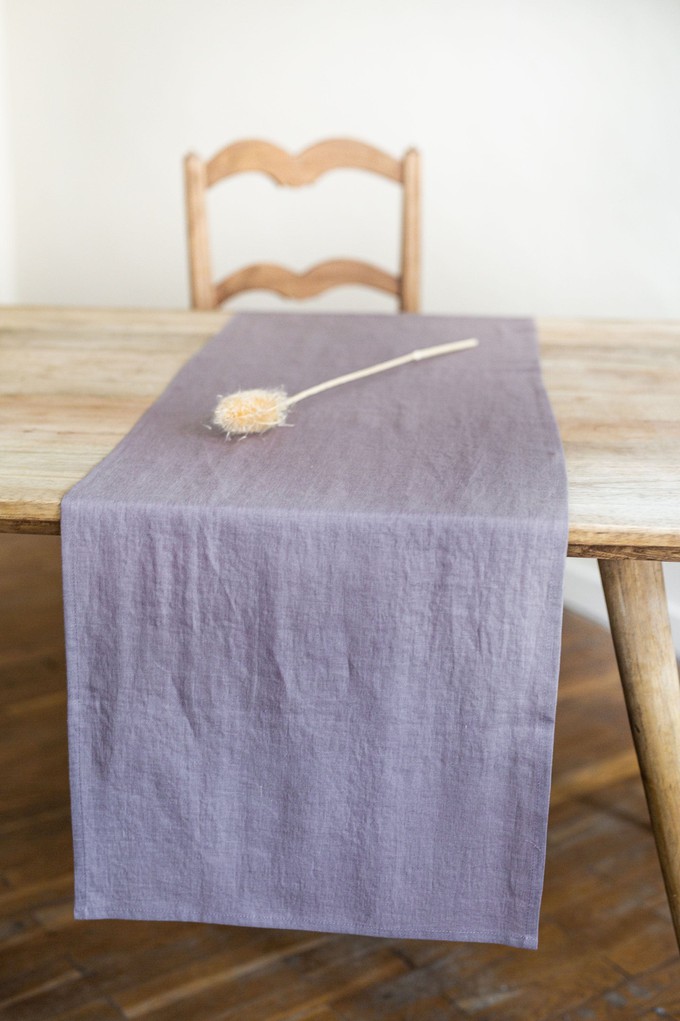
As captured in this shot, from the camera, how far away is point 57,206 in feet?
9.73

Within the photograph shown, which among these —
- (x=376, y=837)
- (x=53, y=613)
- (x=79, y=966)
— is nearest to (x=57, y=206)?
(x=53, y=613)

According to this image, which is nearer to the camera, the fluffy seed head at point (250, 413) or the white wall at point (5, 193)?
the fluffy seed head at point (250, 413)

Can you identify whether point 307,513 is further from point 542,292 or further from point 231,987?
point 542,292

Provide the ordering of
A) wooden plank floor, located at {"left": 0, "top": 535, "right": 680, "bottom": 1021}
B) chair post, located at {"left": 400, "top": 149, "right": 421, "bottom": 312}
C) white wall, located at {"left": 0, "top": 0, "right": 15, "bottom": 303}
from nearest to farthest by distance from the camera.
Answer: wooden plank floor, located at {"left": 0, "top": 535, "right": 680, "bottom": 1021}, chair post, located at {"left": 400, "top": 149, "right": 421, "bottom": 312}, white wall, located at {"left": 0, "top": 0, "right": 15, "bottom": 303}

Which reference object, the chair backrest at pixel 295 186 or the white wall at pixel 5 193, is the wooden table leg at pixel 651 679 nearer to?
the chair backrest at pixel 295 186

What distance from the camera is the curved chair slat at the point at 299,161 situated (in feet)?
5.98

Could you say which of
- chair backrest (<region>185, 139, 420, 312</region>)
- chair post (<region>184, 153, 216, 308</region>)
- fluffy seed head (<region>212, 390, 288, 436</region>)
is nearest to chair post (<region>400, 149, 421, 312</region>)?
chair backrest (<region>185, 139, 420, 312</region>)

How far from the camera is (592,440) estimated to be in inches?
42.0

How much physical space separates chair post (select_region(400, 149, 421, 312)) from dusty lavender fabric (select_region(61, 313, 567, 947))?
0.88m

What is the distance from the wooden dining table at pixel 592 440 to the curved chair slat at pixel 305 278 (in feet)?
1.16

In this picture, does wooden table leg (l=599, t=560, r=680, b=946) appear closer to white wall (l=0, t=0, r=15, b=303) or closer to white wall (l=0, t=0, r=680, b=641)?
white wall (l=0, t=0, r=680, b=641)

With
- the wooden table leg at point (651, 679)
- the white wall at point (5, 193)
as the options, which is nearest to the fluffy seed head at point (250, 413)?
the wooden table leg at point (651, 679)

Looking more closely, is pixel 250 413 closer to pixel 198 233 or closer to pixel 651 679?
pixel 651 679

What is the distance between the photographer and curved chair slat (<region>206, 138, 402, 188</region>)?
1821 millimetres
